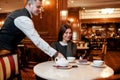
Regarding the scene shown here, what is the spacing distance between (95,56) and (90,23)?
958 centimetres

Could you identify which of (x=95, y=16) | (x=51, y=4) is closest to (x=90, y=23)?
(x=95, y=16)

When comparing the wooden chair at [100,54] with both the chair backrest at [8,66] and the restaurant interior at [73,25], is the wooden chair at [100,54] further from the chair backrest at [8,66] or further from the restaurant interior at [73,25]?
the chair backrest at [8,66]

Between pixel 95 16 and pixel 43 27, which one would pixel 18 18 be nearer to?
pixel 43 27

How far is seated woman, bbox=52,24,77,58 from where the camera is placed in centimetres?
310

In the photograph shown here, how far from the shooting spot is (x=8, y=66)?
1.76 meters

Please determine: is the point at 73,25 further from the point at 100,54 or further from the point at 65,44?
the point at 65,44

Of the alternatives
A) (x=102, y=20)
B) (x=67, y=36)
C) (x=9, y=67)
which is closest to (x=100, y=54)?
(x=67, y=36)

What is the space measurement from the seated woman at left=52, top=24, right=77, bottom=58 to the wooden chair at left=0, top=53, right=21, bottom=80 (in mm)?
1268

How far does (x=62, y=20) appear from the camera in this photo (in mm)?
5641

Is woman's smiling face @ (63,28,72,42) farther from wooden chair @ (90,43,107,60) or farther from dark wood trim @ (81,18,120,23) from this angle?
dark wood trim @ (81,18,120,23)

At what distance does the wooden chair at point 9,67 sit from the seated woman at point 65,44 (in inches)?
49.9

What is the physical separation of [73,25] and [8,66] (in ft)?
31.8

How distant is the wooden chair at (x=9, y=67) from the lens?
166cm

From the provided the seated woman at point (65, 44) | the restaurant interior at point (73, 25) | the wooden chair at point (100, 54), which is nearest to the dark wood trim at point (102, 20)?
the restaurant interior at point (73, 25)
